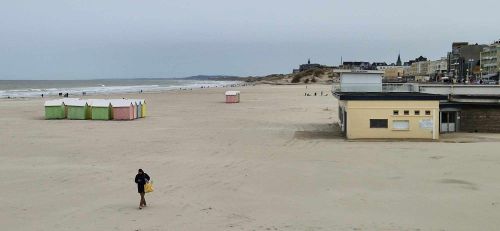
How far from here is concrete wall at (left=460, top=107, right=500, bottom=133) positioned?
30.6 metres

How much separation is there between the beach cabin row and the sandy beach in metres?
10.0

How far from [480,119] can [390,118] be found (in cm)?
667

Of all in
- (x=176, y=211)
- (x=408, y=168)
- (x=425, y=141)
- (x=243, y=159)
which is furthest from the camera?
(x=425, y=141)

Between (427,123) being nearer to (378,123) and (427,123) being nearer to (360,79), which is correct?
(378,123)

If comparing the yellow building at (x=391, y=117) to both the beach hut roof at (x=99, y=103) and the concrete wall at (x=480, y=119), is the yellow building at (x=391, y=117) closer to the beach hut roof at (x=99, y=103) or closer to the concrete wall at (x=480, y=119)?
the concrete wall at (x=480, y=119)

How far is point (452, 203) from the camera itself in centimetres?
1439

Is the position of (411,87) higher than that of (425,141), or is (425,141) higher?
(411,87)

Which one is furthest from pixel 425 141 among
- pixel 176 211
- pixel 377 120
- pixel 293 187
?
pixel 176 211

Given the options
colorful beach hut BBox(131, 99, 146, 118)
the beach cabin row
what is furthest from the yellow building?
colorful beach hut BBox(131, 99, 146, 118)

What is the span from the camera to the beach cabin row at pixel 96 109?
3994cm

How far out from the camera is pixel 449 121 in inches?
1238

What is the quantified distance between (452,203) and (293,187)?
14.7 ft

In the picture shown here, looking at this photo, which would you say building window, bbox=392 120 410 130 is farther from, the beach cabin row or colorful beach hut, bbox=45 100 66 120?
colorful beach hut, bbox=45 100 66 120

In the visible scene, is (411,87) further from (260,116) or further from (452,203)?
(452,203)
